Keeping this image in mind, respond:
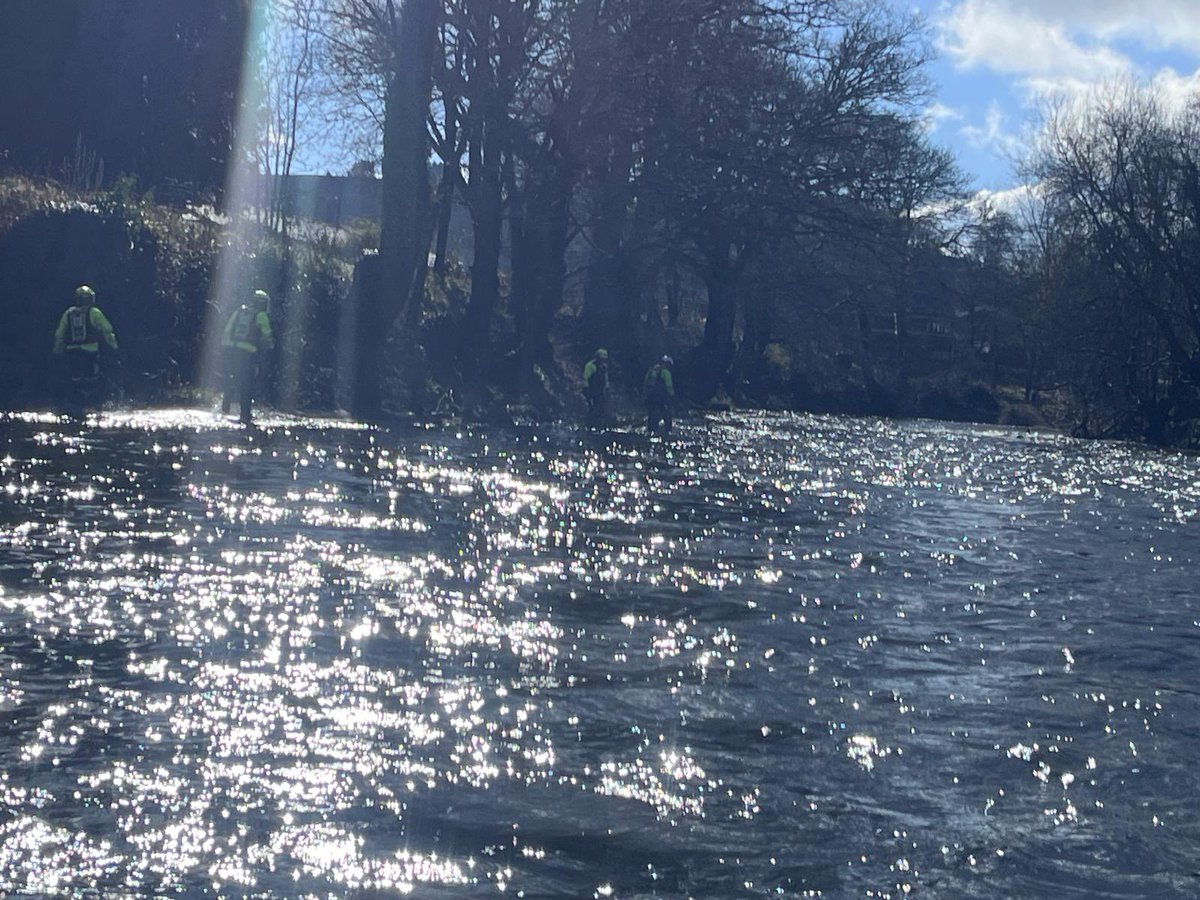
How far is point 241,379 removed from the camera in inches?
813

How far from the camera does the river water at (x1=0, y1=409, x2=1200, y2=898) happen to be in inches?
183

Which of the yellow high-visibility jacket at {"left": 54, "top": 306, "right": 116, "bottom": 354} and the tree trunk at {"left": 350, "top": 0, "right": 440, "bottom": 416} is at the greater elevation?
the tree trunk at {"left": 350, "top": 0, "right": 440, "bottom": 416}

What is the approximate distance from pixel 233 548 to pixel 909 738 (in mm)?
4936

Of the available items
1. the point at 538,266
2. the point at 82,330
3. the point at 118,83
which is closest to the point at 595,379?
the point at 538,266

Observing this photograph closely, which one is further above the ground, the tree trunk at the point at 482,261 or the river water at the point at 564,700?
the tree trunk at the point at 482,261

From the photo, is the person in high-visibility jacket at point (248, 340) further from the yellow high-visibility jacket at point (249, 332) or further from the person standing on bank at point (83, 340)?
the person standing on bank at point (83, 340)

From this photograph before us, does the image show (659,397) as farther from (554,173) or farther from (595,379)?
(554,173)

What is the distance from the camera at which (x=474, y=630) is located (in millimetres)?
7742

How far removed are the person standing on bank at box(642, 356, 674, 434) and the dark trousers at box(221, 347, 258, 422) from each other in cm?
756

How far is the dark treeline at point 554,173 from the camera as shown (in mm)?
27688

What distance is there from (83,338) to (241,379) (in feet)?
6.95

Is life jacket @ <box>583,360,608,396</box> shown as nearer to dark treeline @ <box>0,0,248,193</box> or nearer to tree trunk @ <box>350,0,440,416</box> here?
tree trunk @ <box>350,0,440,416</box>

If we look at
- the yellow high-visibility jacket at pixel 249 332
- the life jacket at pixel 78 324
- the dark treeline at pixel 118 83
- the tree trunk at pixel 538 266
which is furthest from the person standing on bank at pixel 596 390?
the dark treeline at pixel 118 83

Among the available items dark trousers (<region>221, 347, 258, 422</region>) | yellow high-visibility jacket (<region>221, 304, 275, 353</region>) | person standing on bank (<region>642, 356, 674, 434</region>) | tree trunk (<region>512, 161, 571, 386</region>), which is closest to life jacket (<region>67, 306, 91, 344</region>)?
yellow high-visibility jacket (<region>221, 304, 275, 353</region>)
